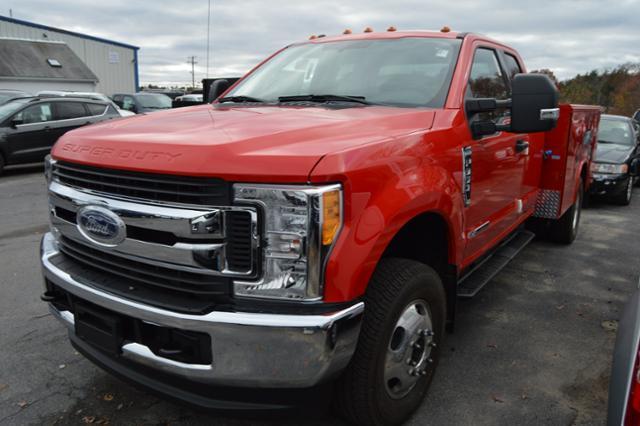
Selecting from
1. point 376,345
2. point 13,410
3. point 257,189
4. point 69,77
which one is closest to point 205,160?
point 257,189

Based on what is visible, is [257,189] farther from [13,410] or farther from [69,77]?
[69,77]

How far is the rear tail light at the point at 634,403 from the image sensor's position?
1.48 m

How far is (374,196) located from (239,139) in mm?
578

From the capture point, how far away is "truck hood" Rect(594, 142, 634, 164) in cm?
891

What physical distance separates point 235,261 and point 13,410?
174cm

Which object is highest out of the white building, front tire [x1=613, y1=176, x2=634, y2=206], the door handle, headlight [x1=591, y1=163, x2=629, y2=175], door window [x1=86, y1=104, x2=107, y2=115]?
the white building

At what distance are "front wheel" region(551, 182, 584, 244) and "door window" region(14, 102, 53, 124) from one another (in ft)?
34.7

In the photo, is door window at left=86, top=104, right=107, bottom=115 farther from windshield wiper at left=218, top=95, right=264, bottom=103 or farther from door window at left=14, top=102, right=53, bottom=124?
windshield wiper at left=218, top=95, right=264, bottom=103

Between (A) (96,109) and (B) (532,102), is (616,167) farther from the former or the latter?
(A) (96,109)

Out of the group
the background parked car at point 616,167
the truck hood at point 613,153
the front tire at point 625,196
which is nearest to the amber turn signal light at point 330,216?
the background parked car at point 616,167

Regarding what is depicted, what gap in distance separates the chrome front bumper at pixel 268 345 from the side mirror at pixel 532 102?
154cm

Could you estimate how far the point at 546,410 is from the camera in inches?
109

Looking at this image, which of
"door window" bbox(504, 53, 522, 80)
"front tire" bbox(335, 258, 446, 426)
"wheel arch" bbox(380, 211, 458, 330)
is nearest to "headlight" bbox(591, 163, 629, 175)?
"door window" bbox(504, 53, 522, 80)

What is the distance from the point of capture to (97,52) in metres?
39.8
